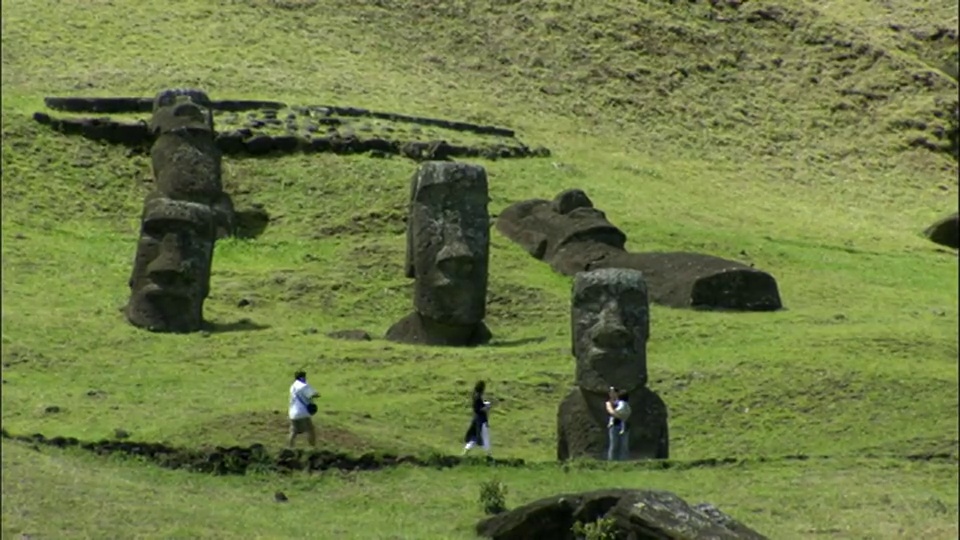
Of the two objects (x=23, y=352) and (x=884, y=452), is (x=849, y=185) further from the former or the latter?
(x=23, y=352)

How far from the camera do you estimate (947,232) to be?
4450 cm

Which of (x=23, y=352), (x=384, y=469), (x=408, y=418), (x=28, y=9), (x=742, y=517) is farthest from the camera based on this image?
(x=23, y=352)

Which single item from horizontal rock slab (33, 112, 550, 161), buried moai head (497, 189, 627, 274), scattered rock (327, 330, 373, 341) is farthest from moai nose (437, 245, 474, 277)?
buried moai head (497, 189, 627, 274)

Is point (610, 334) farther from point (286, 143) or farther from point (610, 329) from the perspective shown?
point (286, 143)

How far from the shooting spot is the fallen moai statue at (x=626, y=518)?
1947 centimetres

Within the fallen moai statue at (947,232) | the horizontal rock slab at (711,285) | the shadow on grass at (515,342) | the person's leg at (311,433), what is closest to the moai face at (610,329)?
the person's leg at (311,433)

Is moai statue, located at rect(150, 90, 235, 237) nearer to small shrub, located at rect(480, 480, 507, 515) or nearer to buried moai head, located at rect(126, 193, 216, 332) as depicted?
buried moai head, located at rect(126, 193, 216, 332)

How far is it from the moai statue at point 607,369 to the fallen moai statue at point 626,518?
6.17 meters

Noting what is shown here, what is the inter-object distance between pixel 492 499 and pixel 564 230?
61.1ft

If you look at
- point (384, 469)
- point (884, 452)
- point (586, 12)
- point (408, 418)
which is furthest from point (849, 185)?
point (586, 12)

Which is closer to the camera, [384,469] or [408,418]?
[384,469]

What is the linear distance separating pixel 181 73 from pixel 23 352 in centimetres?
486

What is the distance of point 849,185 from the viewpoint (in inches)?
1160

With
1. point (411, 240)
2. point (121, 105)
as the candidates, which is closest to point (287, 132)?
point (121, 105)
